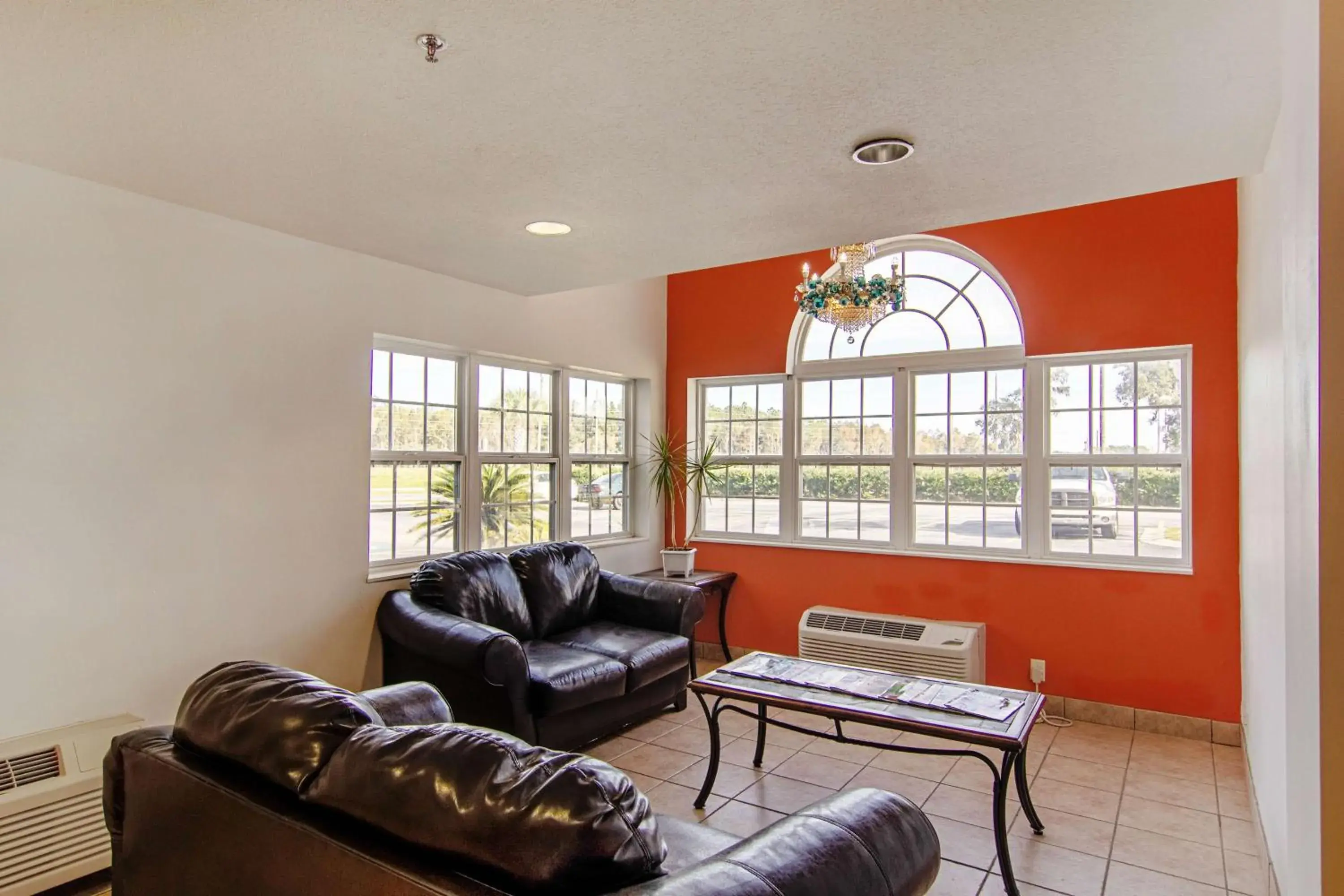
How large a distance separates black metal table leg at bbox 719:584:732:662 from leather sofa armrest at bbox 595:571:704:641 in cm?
79

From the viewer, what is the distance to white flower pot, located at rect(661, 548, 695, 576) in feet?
16.9

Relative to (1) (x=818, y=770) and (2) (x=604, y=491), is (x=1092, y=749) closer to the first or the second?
(1) (x=818, y=770)

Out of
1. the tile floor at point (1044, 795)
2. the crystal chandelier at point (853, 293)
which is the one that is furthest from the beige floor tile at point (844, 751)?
the crystal chandelier at point (853, 293)

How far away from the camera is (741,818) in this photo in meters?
2.96

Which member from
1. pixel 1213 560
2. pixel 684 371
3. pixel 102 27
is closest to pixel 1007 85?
pixel 102 27

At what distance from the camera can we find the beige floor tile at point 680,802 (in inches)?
117

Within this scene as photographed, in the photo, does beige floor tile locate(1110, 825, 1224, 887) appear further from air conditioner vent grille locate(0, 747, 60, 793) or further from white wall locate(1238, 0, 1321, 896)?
air conditioner vent grille locate(0, 747, 60, 793)

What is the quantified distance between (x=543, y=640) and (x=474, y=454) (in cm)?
114

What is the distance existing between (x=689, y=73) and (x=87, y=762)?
112 inches

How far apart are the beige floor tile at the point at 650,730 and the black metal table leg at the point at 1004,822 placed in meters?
1.81

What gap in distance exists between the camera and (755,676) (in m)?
3.07

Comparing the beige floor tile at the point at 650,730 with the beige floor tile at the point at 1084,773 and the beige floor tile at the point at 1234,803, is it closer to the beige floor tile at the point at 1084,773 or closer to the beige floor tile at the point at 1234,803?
the beige floor tile at the point at 1084,773

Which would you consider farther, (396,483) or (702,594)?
(702,594)

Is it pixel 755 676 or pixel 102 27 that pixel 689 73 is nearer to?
pixel 102 27
